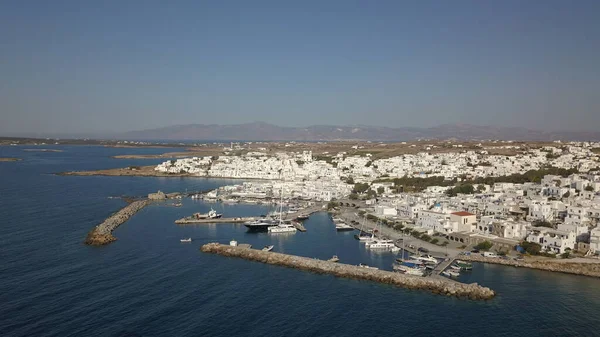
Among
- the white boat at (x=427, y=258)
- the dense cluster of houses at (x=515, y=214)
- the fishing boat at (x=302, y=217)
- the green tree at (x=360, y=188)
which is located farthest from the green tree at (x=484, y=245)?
the green tree at (x=360, y=188)

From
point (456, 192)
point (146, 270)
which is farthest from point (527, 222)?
point (146, 270)

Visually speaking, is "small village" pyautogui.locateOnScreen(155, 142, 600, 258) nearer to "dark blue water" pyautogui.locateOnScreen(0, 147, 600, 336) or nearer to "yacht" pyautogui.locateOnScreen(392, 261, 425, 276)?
"dark blue water" pyautogui.locateOnScreen(0, 147, 600, 336)

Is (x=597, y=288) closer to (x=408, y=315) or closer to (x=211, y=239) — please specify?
(x=408, y=315)

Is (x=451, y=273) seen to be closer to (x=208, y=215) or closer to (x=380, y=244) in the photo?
(x=380, y=244)

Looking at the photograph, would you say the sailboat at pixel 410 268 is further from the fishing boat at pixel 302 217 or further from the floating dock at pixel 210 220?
the floating dock at pixel 210 220

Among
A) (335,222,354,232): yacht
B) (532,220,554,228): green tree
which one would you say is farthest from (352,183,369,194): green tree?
(532,220,554,228): green tree

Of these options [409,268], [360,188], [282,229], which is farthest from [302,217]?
[409,268]
